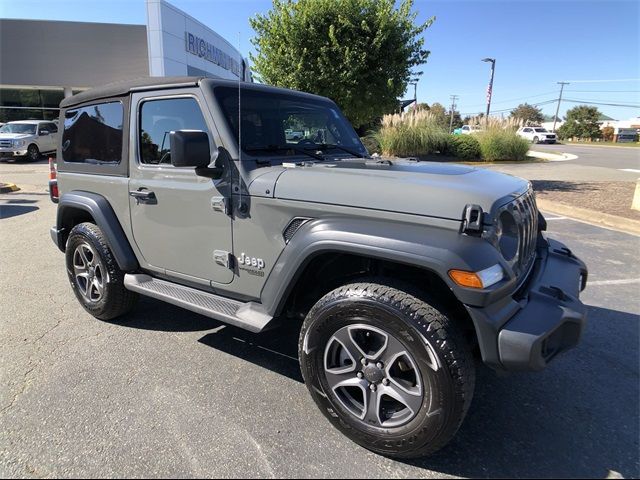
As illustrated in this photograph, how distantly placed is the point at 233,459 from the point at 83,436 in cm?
87

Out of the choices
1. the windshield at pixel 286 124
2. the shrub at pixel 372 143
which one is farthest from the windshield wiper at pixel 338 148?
the shrub at pixel 372 143

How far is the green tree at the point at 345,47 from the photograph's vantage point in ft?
33.2

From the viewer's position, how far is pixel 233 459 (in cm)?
225

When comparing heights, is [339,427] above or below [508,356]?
below

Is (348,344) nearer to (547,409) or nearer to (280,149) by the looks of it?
(547,409)

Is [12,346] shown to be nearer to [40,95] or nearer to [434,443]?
[434,443]

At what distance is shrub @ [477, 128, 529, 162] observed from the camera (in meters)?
19.0

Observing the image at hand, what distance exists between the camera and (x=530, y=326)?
2047 millimetres

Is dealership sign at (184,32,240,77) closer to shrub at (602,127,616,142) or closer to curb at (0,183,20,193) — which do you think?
curb at (0,183,20,193)

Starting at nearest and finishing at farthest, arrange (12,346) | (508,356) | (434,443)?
(508,356)
(434,443)
(12,346)

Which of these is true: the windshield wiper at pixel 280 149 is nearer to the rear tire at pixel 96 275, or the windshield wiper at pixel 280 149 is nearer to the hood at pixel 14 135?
the rear tire at pixel 96 275

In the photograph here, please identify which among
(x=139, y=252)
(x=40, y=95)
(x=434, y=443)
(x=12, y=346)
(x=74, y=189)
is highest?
(x=40, y=95)

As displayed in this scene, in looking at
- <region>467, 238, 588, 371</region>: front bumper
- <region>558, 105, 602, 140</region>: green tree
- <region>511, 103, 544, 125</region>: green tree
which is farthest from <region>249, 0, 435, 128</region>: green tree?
<region>511, 103, 544, 125</region>: green tree

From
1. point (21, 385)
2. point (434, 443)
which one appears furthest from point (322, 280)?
point (21, 385)
